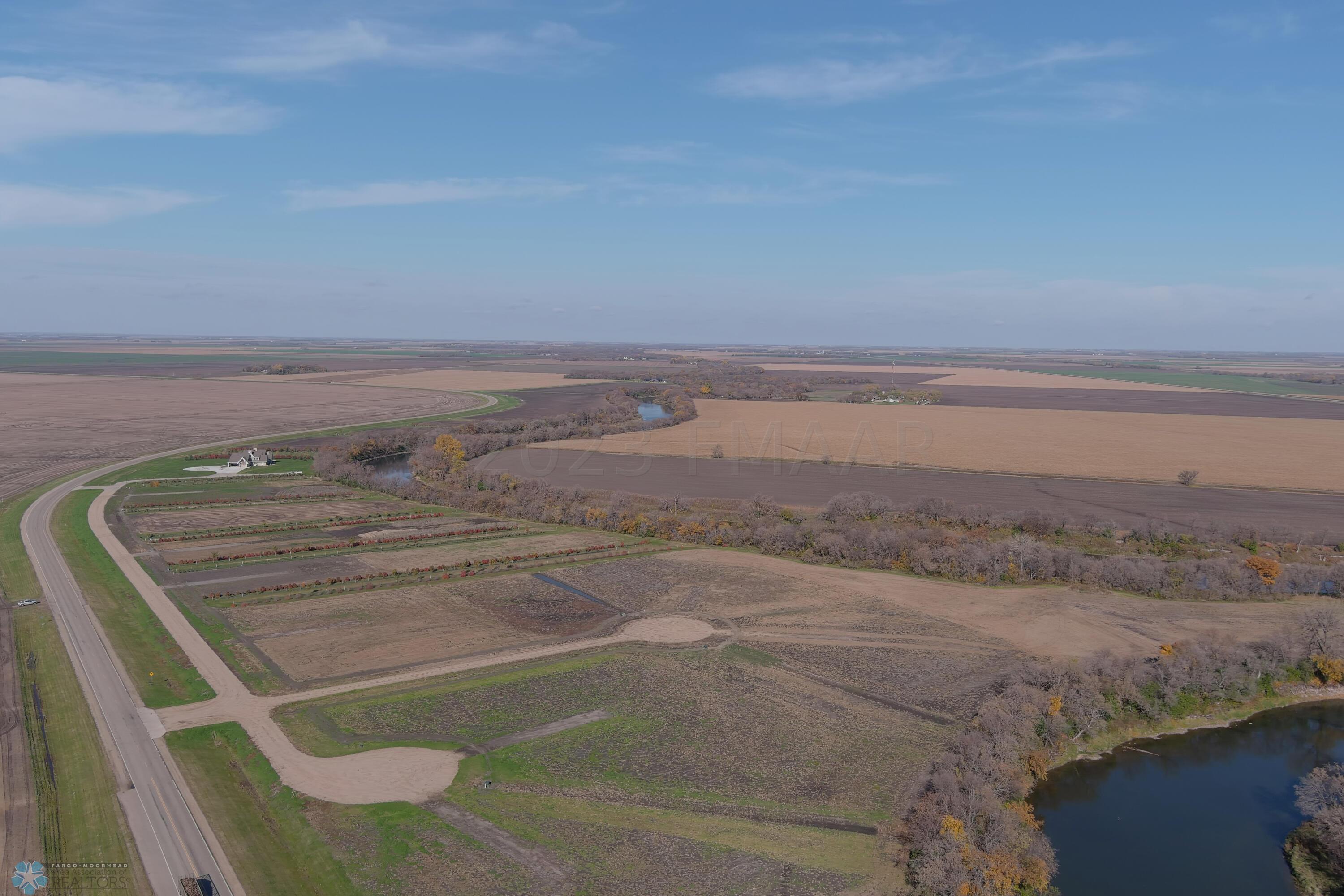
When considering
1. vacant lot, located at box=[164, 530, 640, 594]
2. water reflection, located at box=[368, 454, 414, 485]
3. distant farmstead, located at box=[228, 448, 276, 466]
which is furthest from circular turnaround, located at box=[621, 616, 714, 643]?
distant farmstead, located at box=[228, 448, 276, 466]

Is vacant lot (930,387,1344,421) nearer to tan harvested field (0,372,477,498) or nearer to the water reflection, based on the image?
the water reflection

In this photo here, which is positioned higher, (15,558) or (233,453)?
(233,453)

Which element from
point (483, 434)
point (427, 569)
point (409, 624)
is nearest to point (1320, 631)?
point (409, 624)

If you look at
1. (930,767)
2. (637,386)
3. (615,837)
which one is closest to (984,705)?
(930,767)

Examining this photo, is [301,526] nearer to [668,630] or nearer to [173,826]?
[668,630]

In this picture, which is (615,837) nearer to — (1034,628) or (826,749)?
(826,749)

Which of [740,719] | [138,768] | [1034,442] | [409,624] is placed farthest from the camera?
[1034,442]
